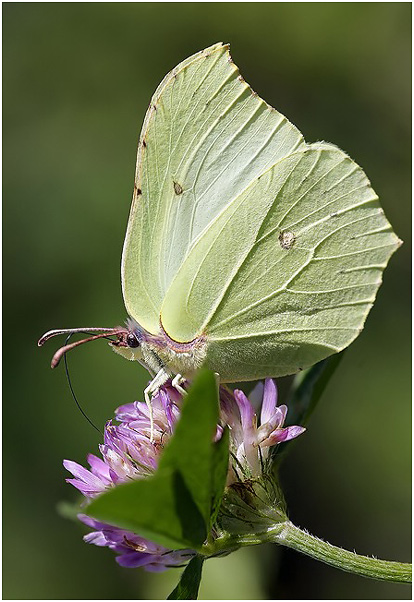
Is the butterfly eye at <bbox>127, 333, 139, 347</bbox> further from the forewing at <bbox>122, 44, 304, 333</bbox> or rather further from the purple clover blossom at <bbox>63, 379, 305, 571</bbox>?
the purple clover blossom at <bbox>63, 379, 305, 571</bbox>

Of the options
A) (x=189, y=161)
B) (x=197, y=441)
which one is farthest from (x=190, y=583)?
(x=189, y=161)

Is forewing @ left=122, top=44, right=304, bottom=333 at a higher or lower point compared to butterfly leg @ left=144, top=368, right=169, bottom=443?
higher

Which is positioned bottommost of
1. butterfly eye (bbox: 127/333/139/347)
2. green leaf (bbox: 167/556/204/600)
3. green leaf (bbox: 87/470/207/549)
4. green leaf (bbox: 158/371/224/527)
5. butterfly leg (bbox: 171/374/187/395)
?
green leaf (bbox: 167/556/204/600)

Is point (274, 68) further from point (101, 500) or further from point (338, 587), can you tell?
point (101, 500)

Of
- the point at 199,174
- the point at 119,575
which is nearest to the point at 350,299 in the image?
the point at 199,174

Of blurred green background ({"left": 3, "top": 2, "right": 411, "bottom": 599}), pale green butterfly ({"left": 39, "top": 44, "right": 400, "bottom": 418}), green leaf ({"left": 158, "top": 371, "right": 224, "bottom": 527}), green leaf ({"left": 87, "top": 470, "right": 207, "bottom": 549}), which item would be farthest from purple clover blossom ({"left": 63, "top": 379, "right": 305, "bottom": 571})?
blurred green background ({"left": 3, "top": 2, "right": 411, "bottom": 599})

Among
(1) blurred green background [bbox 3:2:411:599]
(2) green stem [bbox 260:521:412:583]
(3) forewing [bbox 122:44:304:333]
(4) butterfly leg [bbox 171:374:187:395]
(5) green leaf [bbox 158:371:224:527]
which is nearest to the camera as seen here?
(5) green leaf [bbox 158:371:224:527]
